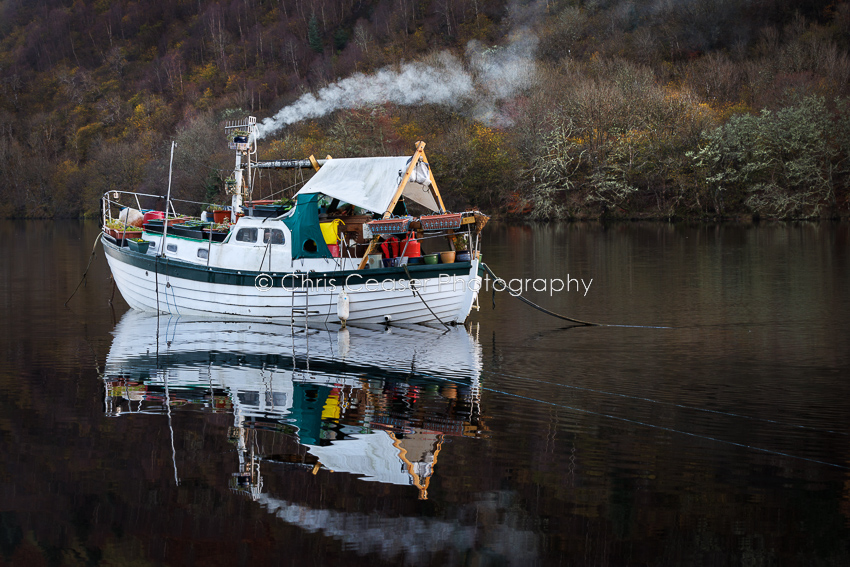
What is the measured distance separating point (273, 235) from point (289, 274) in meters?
1.61

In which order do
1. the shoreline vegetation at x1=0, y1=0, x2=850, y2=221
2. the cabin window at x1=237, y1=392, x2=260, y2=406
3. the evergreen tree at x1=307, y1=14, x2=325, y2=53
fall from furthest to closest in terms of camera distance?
the evergreen tree at x1=307, y1=14, x2=325, y2=53
the shoreline vegetation at x1=0, y1=0, x2=850, y2=221
the cabin window at x1=237, y1=392, x2=260, y2=406

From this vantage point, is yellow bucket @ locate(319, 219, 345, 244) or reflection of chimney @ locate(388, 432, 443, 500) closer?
reflection of chimney @ locate(388, 432, 443, 500)

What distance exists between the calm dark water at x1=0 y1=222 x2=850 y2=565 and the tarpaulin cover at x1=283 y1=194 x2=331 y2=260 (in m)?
2.61

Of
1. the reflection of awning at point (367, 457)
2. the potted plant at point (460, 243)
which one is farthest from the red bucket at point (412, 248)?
the reflection of awning at point (367, 457)

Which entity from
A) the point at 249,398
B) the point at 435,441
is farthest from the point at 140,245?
the point at 435,441

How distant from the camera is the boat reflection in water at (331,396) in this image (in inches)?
492

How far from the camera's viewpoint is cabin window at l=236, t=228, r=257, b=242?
30547 millimetres

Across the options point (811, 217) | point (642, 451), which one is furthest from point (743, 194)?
point (642, 451)

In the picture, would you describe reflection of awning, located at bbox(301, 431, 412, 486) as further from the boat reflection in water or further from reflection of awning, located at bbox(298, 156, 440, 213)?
reflection of awning, located at bbox(298, 156, 440, 213)

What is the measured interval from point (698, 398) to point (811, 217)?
66610 millimetres

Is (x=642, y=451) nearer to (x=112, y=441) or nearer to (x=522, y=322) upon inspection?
(x=112, y=441)

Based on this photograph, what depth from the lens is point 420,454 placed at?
15.2 m

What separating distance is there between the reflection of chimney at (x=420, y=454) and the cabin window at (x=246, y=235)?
51.1 ft

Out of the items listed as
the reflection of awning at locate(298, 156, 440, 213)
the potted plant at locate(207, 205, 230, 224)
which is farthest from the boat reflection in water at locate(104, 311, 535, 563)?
the reflection of awning at locate(298, 156, 440, 213)
